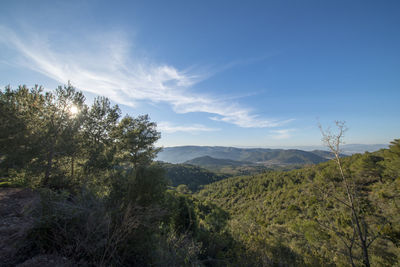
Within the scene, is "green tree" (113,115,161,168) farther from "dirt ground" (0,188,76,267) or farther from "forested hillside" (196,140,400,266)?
"forested hillside" (196,140,400,266)

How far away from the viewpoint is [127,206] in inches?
231

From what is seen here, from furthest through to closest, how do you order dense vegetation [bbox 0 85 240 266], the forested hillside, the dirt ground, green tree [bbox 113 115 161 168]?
green tree [bbox 113 115 161 168], the forested hillside, dense vegetation [bbox 0 85 240 266], the dirt ground

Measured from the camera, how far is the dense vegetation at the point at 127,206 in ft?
14.3

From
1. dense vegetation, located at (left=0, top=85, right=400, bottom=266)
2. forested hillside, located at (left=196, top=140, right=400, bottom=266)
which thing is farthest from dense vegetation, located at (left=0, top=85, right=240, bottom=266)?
forested hillside, located at (left=196, top=140, right=400, bottom=266)

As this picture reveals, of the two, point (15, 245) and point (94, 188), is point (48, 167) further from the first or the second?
point (15, 245)

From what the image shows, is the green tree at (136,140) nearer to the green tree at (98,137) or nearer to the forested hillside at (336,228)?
the green tree at (98,137)

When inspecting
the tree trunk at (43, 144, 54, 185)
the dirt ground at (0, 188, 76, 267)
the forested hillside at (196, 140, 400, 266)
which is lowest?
the forested hillside at (196, 140, 400, 266)

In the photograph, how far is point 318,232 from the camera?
1304 cm

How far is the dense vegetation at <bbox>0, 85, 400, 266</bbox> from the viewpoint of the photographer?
435cm

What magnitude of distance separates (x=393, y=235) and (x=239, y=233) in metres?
11.4

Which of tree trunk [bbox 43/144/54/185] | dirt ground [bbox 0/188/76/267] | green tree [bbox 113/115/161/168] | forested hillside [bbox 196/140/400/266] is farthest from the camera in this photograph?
green tree [bbox 113/115/161/168]

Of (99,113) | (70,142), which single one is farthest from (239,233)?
(99,113)

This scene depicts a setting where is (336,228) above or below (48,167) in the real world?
below

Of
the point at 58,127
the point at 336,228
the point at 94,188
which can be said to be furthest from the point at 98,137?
the point at 336,228
